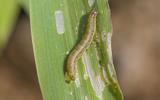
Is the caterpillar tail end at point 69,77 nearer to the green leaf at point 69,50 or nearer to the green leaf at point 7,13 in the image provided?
the green leaf at point 69,50

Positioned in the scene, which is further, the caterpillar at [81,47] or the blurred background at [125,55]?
the blurred background at [125,55]

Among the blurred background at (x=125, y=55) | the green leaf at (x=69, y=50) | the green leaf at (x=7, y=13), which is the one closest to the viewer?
the green leaf at (x=69, y=50)

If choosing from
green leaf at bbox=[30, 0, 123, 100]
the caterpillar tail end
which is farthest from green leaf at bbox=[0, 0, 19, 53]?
the caterpillar tail end

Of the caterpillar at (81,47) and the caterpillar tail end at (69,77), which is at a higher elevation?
the caterpillar at (81,47)

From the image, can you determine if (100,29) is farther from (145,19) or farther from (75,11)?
(145,19)

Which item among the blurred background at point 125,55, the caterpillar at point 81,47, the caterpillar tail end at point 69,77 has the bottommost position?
the blurred background at point 125,55

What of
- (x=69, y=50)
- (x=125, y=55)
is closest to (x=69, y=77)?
(x=69, y=50)

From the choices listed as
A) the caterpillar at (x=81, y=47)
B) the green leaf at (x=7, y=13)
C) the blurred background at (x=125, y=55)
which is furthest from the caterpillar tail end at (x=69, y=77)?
the blurred background at (x=125, y=55)
